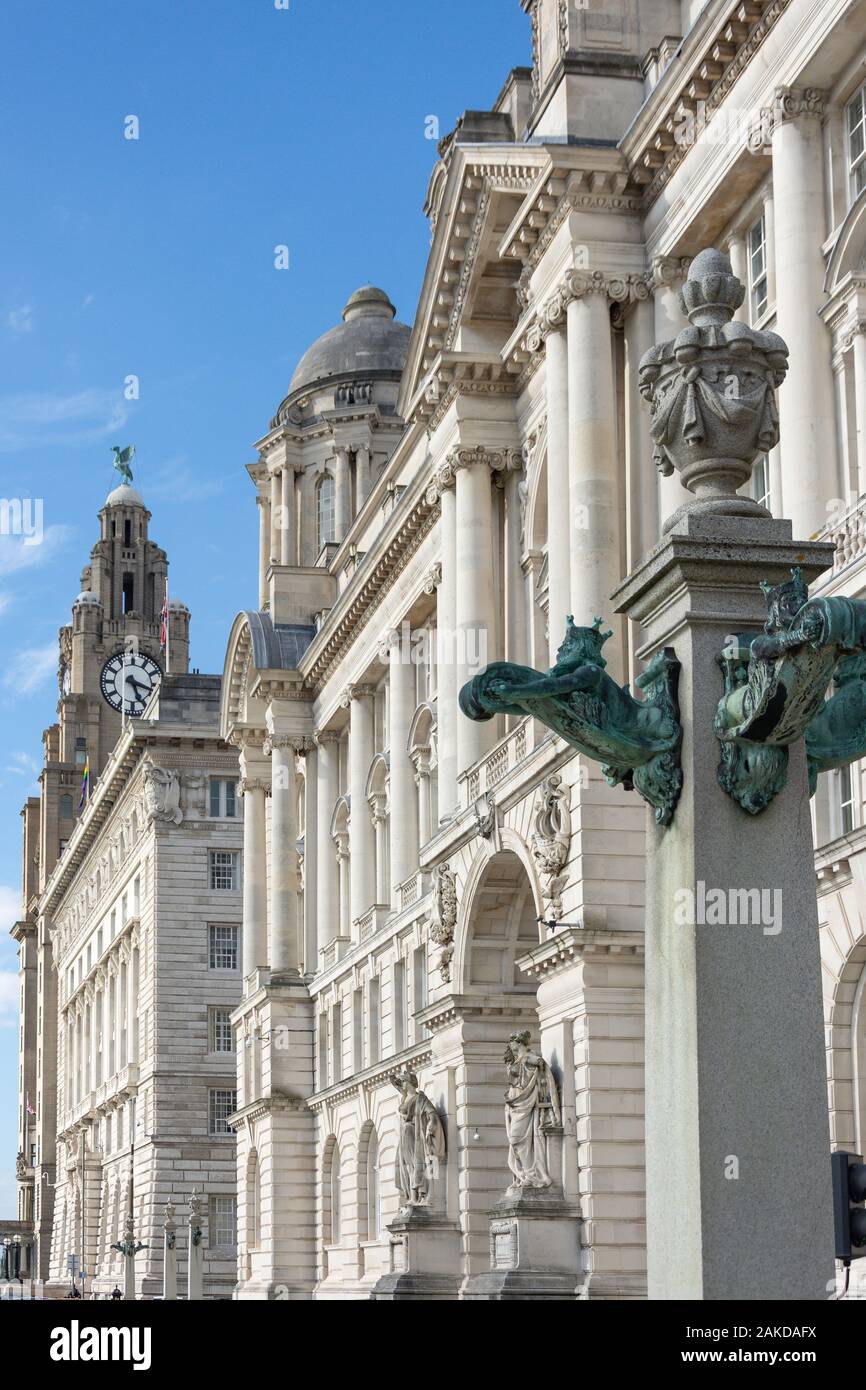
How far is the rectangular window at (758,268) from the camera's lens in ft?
114

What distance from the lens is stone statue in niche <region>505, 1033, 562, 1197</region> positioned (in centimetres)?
3597

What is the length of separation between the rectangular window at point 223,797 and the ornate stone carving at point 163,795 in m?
1.50

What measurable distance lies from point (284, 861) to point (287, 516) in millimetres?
15360

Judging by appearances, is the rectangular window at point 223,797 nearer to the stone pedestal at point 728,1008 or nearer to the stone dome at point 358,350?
the stone dome at point 358,350

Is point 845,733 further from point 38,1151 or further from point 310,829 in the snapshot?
point 38,1151

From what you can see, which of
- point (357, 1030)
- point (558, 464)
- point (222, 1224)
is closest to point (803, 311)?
point (558, 464)

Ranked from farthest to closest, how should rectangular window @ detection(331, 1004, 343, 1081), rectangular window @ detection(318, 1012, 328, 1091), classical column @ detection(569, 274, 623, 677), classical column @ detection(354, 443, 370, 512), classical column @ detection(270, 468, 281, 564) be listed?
classical column @ detection(270, 468, 281, 564) → classical column @ detection(354, 443, 370, 512) → rectangular window @ detection(318, 1012, 328, 1091) → rectangular window @ detection(331, 1004, 343, 1081) → classical column @ detection(569, 274, 623, 677)

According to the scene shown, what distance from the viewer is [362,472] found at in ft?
259

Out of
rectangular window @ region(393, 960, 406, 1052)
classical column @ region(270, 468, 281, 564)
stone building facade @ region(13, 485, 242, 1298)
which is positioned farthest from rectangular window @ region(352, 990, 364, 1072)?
stone building facade @ region(13, 485, 242, 1298)

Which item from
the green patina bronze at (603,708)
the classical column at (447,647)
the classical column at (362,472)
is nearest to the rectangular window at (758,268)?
the classical column at (447,647)

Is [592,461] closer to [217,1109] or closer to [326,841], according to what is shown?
[326,841]

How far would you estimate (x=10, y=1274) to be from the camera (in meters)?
146

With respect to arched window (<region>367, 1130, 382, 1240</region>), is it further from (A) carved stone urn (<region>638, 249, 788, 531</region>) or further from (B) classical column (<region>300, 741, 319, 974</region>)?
(A) carved stone urn (<region>638, 249, 788, 531</region>)

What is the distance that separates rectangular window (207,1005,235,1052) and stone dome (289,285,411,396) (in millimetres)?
26682
